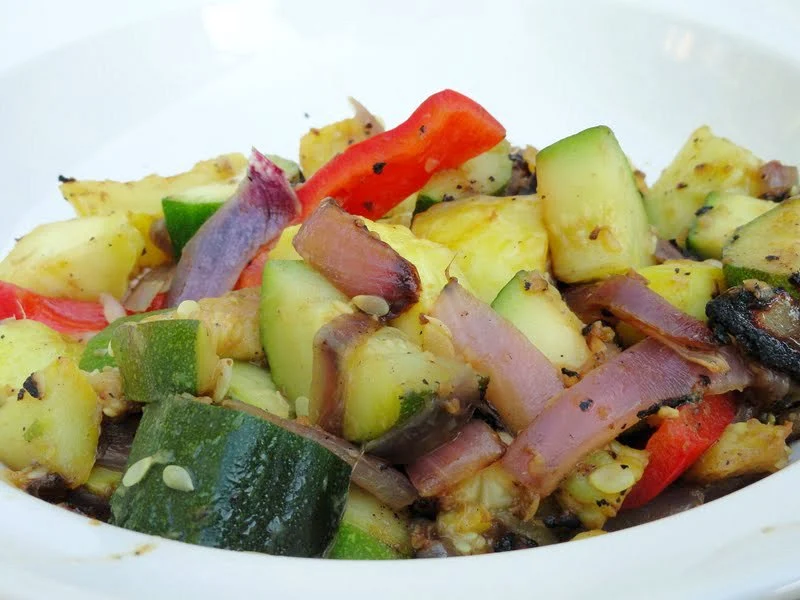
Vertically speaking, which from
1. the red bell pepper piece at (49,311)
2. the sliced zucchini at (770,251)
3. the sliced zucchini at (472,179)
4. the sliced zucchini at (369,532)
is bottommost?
the sliced zucchini at (369,532)

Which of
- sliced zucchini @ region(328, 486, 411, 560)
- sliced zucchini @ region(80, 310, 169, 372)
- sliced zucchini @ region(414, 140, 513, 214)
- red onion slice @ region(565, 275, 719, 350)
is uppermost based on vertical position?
sliced zucchini @ region(414, 140, 513, 214)

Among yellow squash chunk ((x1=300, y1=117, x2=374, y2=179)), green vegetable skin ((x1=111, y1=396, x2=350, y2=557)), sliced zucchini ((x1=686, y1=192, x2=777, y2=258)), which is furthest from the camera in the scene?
yellow squash chunk ((x1=300, y1=117, x2=374, y2=179))

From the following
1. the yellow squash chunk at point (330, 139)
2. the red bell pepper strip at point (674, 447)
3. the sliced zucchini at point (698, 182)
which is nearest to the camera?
the red bell pepper strip at point (674, 447)

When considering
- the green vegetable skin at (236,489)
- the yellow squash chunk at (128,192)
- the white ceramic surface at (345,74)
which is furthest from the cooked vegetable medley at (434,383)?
the white ceramic surface at (345,74)

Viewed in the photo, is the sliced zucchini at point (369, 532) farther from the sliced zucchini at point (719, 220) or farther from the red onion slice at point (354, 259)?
the sliced zucchini at point (719, 220)

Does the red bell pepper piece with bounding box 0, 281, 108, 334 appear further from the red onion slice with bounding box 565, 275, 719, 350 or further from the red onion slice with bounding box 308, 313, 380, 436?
the red onion slice with bounding box 565, 275, 719, 350

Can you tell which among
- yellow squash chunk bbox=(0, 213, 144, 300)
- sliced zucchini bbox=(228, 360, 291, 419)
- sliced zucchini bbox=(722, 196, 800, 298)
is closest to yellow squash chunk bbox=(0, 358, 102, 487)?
sliced zucchini bbox=(228, 360, 291, 419)

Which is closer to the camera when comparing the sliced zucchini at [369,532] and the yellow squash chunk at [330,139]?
the sliced zucchini at [369,532]

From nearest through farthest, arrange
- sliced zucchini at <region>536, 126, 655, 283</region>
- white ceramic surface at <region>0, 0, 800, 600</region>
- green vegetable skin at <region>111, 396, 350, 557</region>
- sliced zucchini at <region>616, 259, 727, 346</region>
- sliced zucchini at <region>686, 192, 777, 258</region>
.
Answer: green vegetable skin at <region>111, 396, 350, 557</region>, sliced zucchini at <region>616, 259, 727, 346</region>, sliced zucchini at <region>536, 126, 655, 283</region>, sliced zucchini at <region>686, 192, 777, 258</region>, white ceramic surface at <region>0, 0, 800, 600</region>
